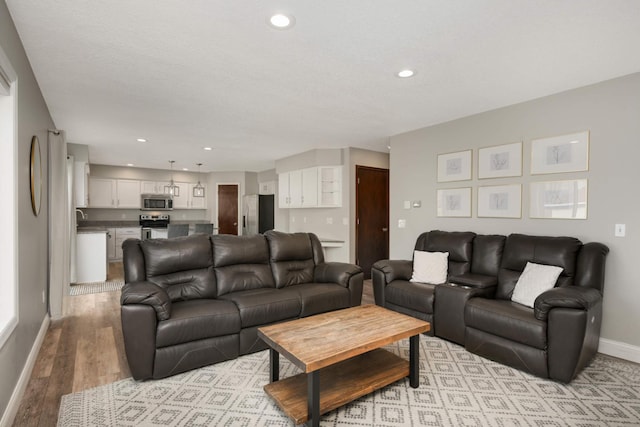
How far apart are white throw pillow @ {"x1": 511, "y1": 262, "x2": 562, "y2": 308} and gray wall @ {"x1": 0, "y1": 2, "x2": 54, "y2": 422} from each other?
3767 mm

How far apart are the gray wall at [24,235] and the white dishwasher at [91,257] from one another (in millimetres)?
2525

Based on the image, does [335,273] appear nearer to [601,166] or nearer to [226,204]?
[601,166]

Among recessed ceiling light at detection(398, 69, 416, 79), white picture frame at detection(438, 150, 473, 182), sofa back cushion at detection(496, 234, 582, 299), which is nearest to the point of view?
recessed ceiling light at detection(398, 69, 416, 79)

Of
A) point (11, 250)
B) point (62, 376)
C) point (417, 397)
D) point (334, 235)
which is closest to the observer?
point (11, 250)

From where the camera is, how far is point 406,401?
2191 millimetres

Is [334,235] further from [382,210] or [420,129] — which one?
→ [420,129]

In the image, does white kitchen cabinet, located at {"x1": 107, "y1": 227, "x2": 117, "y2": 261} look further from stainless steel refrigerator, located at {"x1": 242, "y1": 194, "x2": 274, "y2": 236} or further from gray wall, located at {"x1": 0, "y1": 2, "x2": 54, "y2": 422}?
gray wall, located at {"x1": 0, "y1": 2, "x2": 54, "y2": 422}

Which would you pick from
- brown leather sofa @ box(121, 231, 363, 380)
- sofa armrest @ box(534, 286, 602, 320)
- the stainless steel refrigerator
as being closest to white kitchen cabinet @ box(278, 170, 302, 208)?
the stainless steel refrigerator

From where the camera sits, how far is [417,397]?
7.34ft

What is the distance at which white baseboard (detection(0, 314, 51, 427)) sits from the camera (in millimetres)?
1909

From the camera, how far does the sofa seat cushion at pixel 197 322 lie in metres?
2.45

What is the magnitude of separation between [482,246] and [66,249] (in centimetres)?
495

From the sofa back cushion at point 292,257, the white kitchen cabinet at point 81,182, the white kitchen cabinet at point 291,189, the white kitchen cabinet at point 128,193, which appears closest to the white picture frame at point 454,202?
the sofa back cushion at point 292,257

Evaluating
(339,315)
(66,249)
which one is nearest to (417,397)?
(339,315)
